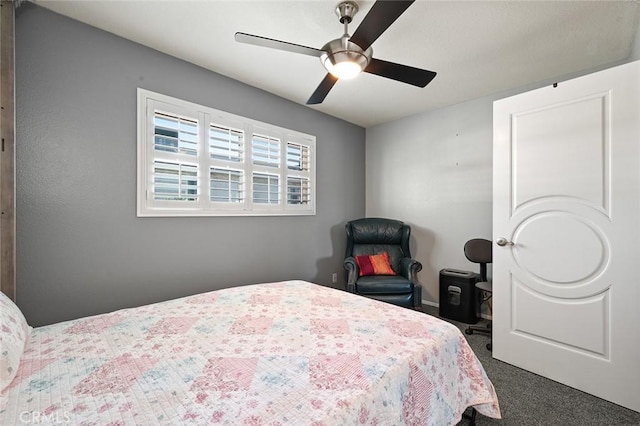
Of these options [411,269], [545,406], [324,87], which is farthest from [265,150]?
[545,406]

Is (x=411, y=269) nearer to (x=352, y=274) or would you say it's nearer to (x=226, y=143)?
(x=352, y=274)

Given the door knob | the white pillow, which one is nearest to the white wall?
the door knob

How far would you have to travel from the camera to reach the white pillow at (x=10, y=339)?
3.19ft

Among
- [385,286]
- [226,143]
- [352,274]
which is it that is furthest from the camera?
[352,274]

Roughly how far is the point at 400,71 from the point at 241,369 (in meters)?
1.98

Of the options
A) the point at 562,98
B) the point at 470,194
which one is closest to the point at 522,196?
the point at 562,98

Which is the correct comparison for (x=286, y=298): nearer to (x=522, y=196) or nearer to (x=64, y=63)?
(x=522, y=196)

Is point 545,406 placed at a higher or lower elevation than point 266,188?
lower

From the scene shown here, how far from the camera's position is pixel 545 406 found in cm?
177

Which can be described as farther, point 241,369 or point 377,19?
point 377,19

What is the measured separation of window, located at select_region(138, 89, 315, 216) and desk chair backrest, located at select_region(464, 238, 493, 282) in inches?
76.4

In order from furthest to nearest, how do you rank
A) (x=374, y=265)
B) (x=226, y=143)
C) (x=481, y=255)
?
1. (x=374, y=265)
2. (x=481, y=255)
3. (x=226, y=143)

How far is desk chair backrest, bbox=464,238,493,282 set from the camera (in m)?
2.93

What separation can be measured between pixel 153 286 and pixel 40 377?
4.61 feet
